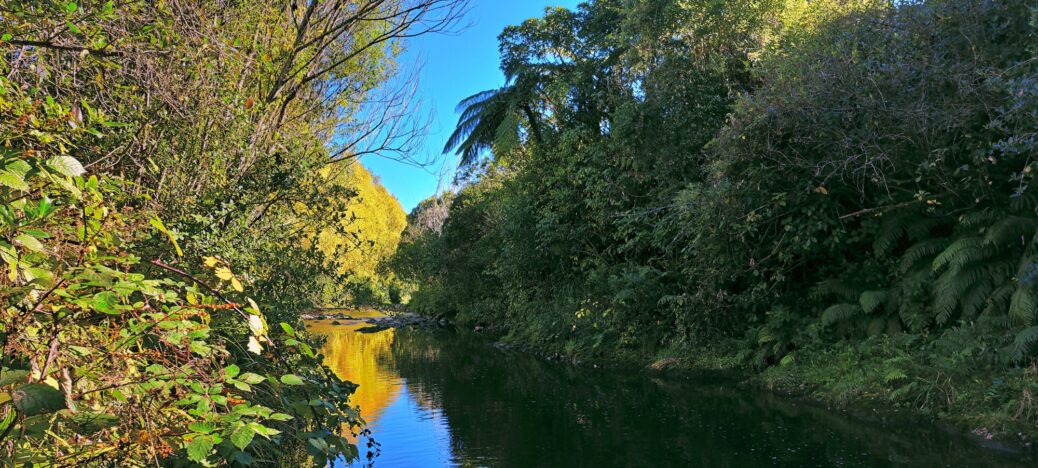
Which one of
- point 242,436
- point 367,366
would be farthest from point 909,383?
point 367,366

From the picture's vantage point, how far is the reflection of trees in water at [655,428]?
692 centimetres

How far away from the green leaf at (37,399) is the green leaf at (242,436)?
0.53m

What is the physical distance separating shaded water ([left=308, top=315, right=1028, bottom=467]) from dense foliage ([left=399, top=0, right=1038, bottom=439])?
2.88 feet

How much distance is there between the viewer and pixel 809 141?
9602mm

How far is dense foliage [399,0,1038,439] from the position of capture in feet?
26.1

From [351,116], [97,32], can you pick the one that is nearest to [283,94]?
[351,116]

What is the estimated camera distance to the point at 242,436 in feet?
7.00

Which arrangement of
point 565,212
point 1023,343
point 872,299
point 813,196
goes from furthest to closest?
point 565,212 < point 813,196 < point 872,299 < point 1023,343

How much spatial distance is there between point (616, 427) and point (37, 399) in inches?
298

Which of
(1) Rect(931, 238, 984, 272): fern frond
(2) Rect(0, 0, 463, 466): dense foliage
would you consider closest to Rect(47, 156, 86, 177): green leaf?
(2) Rect(0, 0, 463, 466): dense foliage

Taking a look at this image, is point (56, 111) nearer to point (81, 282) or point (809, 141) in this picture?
point (81, 282)

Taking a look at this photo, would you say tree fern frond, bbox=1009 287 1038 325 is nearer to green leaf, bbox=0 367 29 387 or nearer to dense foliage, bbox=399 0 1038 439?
dense foliage, bbox=399 0 1038 439

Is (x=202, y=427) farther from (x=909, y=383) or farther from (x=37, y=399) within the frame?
(x=909, y=383)

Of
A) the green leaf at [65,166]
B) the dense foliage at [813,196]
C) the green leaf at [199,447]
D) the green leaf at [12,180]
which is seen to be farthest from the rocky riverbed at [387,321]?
the green leaf at [12,180]
